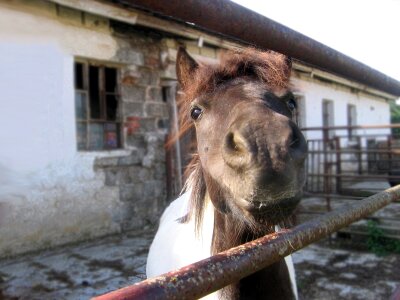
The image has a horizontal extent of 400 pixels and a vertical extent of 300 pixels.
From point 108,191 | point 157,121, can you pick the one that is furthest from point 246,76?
point 157,121

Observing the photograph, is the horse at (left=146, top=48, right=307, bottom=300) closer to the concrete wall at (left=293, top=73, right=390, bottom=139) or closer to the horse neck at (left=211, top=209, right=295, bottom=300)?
the horse neck at (left=211, top=209, right=295, bottom=300)

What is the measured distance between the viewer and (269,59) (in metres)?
1.77

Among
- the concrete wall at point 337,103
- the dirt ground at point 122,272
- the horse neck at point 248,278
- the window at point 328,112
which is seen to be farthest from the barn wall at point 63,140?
the window at point 328,112

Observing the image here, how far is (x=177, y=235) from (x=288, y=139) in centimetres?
159

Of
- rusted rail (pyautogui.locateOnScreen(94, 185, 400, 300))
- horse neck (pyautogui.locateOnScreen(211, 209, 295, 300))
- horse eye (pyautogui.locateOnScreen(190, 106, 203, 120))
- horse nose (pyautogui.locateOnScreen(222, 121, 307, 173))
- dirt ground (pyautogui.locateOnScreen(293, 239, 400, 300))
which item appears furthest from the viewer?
dirt ground (pyautogui.locateOnScreen(293, 239, 400, 300))

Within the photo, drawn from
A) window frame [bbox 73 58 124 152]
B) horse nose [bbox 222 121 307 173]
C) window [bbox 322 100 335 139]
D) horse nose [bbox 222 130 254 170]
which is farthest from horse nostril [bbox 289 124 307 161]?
window [bbox 322 100 335 139]

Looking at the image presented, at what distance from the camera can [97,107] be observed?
6148 mm

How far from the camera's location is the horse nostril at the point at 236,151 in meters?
1.20

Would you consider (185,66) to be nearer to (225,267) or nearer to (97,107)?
(225,267)

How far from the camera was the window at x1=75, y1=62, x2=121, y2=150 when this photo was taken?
5855mm

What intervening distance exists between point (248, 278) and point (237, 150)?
72 centimetres

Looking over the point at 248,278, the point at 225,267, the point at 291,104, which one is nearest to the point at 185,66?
the point at 291,104

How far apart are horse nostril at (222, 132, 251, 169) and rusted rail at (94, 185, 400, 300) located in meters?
0.31

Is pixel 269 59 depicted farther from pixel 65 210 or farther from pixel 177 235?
pixel 65 210
